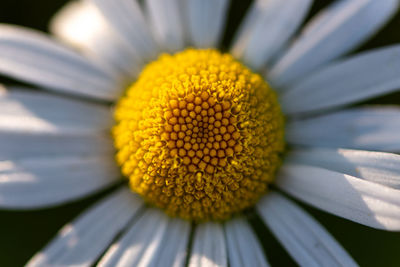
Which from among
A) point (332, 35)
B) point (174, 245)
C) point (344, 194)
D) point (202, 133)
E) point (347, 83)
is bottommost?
point (174, 245)

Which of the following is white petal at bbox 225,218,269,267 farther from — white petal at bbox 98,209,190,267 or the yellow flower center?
white petal at bbox 98,209,190,267

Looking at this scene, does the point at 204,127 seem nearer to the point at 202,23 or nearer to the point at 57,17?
the point at 202,23

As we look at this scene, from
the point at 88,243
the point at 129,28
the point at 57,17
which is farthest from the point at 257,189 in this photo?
the point at 57,17

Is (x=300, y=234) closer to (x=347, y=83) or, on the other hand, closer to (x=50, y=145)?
(x=347, y=83)

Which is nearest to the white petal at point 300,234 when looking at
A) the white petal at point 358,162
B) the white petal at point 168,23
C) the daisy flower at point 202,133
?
the daisy flower at point 202,133

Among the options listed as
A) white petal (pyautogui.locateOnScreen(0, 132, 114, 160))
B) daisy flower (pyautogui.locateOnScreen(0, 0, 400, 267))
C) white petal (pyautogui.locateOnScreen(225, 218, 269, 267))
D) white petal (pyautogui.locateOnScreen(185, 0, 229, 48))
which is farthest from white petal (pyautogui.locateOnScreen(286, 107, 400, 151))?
white petal (pyautogui.locateOnScreen(0, 132, 114, 160))

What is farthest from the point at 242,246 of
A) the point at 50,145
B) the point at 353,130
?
the point at 50,145

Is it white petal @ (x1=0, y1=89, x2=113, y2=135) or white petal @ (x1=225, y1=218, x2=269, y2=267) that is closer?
white petal @ (x1=225, y1=218, x2=269, y2=267)
